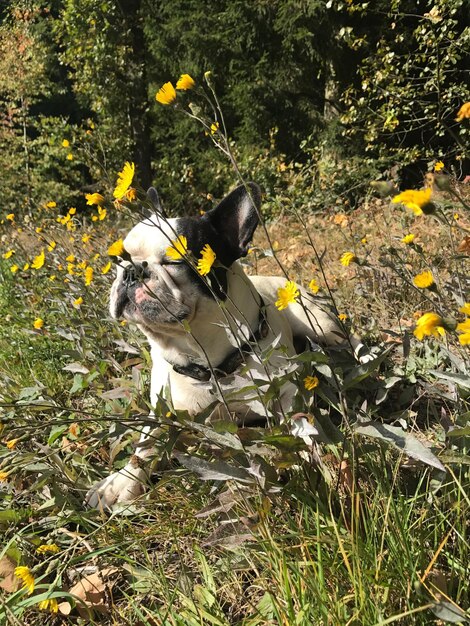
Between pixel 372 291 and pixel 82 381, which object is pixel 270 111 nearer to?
pixel 372 291

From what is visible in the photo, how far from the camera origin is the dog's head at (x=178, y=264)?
2.17 m

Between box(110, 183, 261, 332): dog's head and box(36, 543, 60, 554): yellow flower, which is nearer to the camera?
box(36, 543, 60, 554): yellow flower

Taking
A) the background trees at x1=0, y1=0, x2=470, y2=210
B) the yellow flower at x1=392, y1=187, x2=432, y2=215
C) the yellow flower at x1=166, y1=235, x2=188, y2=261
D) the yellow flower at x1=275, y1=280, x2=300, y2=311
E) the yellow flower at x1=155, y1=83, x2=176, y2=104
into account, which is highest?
the yellow flower at x1=155, y1=83, x2=176, y2=104

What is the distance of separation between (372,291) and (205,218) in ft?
4.45

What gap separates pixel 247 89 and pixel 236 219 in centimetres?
805

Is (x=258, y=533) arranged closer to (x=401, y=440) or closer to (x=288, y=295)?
(x=401, y=440)

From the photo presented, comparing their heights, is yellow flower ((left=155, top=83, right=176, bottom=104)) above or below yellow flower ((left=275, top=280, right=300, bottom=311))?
above

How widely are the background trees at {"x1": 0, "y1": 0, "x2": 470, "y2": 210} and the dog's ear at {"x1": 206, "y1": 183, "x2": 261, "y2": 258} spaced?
435 centimetres

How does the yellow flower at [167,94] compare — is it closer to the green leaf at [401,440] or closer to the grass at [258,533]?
the grass at [258,533]

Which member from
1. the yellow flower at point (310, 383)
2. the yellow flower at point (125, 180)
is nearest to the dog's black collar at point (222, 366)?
the yellow flower at point (310, 383)

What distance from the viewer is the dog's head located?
217cm

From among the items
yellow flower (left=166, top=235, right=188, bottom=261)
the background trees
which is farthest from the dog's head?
the background trees

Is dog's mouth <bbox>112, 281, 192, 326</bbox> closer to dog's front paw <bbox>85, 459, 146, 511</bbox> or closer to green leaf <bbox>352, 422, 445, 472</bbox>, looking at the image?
dog's front paw <bbox>85, 459, 146, 511</bbox>

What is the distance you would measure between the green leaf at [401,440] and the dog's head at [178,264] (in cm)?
90
